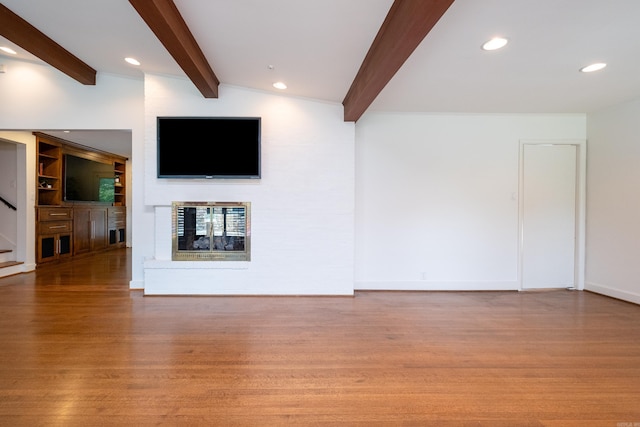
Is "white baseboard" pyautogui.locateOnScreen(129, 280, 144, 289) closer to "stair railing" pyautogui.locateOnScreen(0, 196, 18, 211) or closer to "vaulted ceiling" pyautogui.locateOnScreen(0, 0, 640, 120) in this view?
"vaulted ceiling" pyautogui.locateOnScreen(0, 0, 640, 120)

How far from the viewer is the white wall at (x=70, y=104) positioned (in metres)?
4.07

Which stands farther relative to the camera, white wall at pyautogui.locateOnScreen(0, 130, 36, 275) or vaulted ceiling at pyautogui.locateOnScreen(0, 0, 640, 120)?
white wall at pyautogui.locateOnScreen(0, 130, 36, 275)

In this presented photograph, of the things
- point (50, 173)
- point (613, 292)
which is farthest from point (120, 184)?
point (613, 292)

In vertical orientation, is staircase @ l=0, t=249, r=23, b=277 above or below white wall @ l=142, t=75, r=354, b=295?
below

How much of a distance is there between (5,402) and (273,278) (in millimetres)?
2548

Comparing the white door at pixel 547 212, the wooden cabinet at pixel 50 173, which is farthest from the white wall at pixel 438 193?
the wooden cabinet at pixel 50 173

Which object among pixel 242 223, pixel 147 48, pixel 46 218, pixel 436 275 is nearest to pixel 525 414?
pixel 436 275

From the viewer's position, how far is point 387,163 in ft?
13.8

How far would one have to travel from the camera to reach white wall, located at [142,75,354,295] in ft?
12.7

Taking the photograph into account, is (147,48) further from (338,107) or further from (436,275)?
(436,275)

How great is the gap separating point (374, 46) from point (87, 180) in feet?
25.0

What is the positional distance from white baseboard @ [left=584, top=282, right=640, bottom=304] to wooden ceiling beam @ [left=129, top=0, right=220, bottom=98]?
597 cm

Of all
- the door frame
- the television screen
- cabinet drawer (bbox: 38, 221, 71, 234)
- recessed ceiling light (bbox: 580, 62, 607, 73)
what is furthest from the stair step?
recessed ceiling light (bbox: 580, 62, 607, 73)

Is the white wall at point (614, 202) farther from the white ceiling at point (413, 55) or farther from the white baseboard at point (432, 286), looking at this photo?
the white baseboard at point (432, 286)
